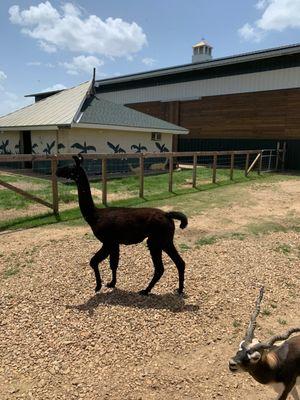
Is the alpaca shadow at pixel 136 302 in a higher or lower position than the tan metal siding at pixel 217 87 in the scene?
lower

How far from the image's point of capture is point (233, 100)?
26375 millimetres

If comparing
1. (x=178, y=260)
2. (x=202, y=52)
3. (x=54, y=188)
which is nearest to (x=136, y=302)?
(x=178, y=260)

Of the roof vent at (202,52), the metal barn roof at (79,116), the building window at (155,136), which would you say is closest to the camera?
the metal barn roof at (79,116)

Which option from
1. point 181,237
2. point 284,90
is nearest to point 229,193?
point 181,237

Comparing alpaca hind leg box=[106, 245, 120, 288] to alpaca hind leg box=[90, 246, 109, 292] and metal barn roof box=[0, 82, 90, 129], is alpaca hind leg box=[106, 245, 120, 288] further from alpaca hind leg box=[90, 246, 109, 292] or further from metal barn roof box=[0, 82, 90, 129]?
metal barn roof box=[0, 82, 90, 129]

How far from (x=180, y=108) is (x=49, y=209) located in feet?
71.1

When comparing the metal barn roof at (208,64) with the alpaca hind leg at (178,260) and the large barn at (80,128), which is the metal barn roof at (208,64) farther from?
the alpaca hind leg at (178,260)

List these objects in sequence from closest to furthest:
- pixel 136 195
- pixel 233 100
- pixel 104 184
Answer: pixel 104 184 → pixel 136 195 → pixel 233 100

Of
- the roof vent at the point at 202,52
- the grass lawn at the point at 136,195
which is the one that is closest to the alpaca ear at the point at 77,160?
the grass lawn at the point at 136,195

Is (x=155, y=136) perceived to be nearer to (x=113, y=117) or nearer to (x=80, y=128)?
(x=113, y=117)

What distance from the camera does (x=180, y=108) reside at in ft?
98.4

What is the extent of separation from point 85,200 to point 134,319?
175cm

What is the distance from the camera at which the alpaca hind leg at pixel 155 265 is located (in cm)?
496

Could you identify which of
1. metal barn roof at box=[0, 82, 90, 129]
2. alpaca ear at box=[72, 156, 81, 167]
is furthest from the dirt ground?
metal barn roof at box=[0, 82, 90, 129]
